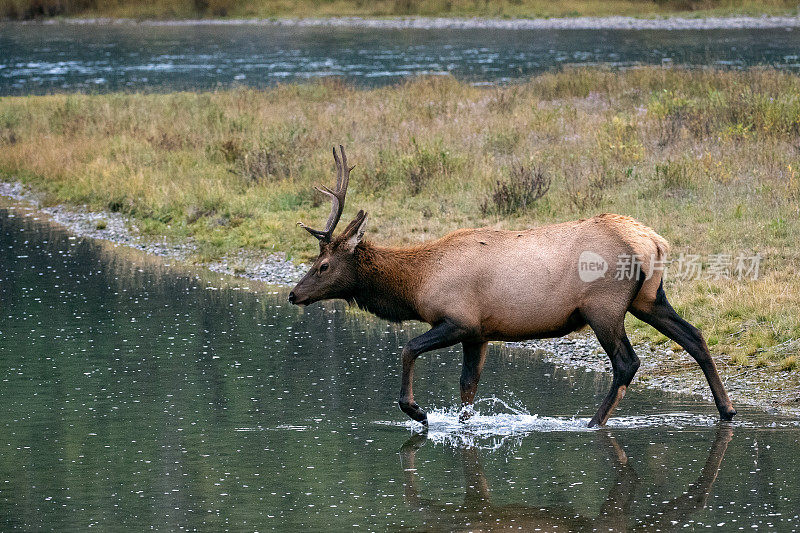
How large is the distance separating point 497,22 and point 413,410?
68576 mm

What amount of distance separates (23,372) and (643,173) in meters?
9.90

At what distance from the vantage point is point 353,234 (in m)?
9.46

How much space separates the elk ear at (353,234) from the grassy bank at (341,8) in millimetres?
68607

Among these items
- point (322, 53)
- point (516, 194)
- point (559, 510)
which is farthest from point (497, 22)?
point (559, 510)

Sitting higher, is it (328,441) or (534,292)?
(534,292)

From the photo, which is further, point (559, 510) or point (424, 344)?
point (424, 344)

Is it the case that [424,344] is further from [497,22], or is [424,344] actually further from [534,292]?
[497,22]

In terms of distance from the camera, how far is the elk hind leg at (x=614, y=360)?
8859 millimetres

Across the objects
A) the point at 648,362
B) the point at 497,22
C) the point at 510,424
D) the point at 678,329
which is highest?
the point at 678,329

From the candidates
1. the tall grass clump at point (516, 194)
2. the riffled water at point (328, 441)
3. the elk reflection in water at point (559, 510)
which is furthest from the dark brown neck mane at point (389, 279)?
the tall grass clump at point (516, 194)

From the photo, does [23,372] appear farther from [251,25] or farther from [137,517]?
[251,25]

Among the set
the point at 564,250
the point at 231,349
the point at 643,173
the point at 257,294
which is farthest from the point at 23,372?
the point at 643,173

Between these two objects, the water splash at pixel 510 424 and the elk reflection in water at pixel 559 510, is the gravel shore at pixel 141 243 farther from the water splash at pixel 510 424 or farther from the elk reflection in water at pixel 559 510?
the elk reflection in water at pixel 559 510

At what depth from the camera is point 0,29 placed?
7538 centimetres
